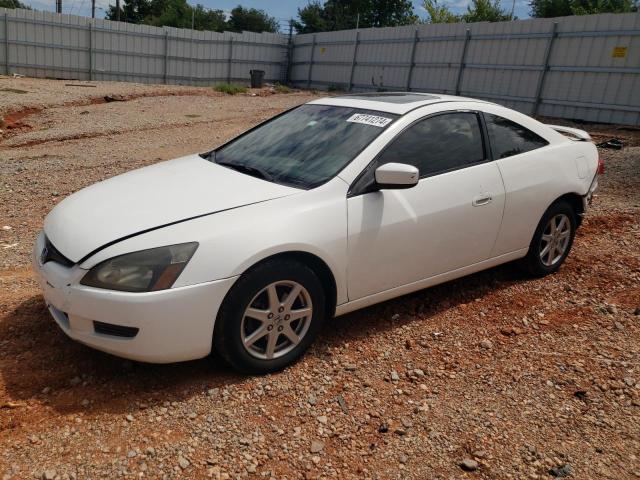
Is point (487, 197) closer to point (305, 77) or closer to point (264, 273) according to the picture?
point (264, 273)

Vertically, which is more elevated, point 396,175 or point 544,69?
point 544,69

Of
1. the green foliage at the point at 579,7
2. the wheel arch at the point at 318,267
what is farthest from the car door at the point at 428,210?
the green foliage at the point at 579,7

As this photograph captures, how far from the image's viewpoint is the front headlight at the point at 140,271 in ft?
8.54

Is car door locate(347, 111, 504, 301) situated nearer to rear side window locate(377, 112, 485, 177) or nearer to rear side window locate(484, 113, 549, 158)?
rear side window locate(377, 112, 485, 177)

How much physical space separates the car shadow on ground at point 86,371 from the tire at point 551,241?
142cm

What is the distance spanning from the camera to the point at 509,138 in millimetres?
4109

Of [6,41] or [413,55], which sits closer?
[413,55]

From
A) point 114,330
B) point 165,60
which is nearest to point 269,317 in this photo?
point 114,330

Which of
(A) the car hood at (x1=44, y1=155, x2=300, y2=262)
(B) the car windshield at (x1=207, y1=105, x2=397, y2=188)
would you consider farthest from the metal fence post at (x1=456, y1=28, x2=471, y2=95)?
(A) the car hood at (x1=44, y1=155, x2=300, y2=262)

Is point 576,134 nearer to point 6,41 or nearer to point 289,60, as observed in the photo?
point 6,41

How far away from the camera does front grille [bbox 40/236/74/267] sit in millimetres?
2788

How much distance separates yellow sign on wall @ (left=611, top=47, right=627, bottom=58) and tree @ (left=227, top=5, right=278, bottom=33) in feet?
189

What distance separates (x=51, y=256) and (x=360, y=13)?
170 feet

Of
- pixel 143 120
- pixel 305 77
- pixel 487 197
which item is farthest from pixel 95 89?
pixel 487 197
